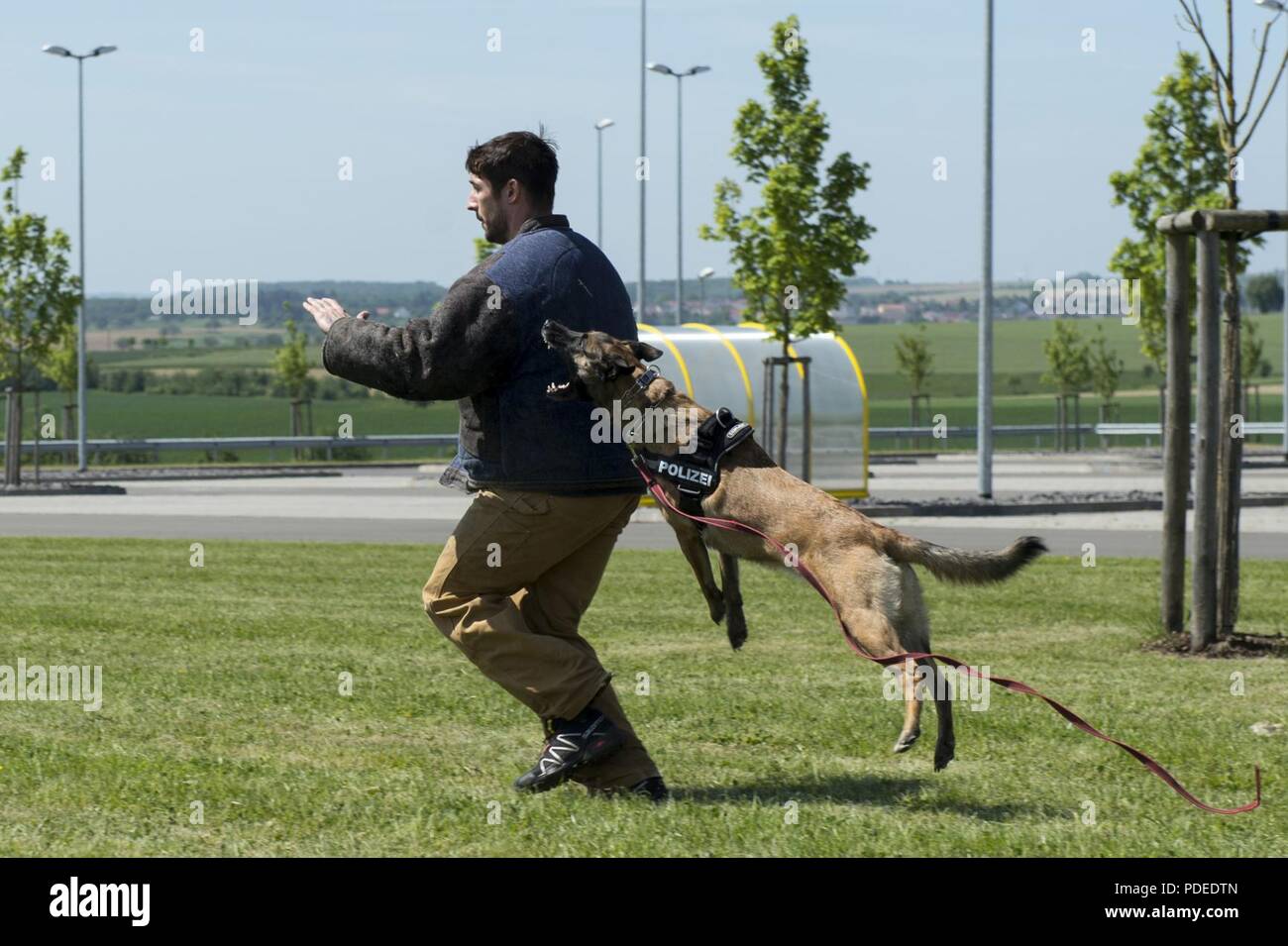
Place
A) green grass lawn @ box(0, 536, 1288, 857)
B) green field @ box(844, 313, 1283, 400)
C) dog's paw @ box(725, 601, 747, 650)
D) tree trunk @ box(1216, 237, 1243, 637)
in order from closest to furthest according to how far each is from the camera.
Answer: green grass lawn @ box(0, 536, 1288, 857) < dog's paw @ box(725, 601, 747, 650) < tree trunk @ box(1216, 237, 1243, 637) < green field @ box(844, 313, 1283, 400)

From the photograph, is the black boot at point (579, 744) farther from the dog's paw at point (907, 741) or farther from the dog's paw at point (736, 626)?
the dog's paw at point (907, 741)

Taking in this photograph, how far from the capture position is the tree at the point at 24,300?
3023cm

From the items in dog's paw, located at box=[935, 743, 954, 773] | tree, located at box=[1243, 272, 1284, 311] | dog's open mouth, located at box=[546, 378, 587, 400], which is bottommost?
dog's paw, located at box=[935, 743, 954, 773]

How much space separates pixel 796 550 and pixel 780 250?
18335mm

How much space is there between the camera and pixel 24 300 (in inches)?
1213

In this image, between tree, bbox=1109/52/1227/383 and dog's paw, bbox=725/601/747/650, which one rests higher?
tree, bbox=1109/52/1227/383

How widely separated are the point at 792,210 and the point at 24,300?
14.6m

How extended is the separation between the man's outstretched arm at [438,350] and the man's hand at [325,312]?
0.47 feet

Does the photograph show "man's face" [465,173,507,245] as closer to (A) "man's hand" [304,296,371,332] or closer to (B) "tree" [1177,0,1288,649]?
(A) "man's hand" [304,296,371,332]

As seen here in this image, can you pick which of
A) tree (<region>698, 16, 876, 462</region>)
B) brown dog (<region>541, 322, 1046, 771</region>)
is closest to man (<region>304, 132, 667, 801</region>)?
brown dog (<region>541, 322, 1046, 771</region>)

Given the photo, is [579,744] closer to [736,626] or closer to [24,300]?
[736,626]

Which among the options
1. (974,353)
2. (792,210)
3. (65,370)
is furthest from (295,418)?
(974,353)

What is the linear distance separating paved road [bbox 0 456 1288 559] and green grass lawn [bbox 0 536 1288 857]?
245 inches

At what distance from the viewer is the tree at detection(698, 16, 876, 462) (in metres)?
23.9
